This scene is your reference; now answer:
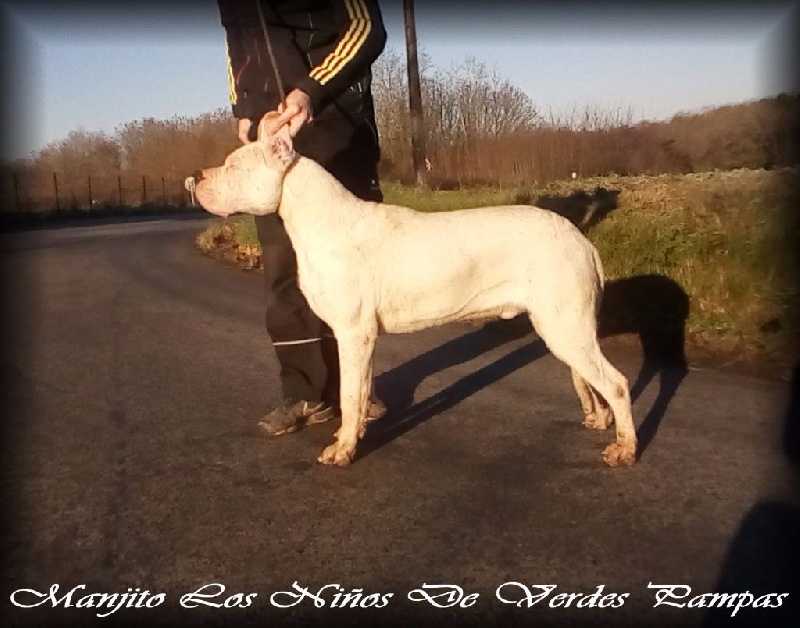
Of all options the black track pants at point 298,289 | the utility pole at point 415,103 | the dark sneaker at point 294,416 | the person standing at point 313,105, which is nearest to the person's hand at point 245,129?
the person standing at point 313,105

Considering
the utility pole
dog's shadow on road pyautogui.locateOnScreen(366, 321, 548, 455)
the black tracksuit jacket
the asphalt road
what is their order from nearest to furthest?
the asphalt road, the black tracksuit jacket, dog's shadow on road pyautogui.locateOnScreen(366, 321, 548, 455), the utility pole

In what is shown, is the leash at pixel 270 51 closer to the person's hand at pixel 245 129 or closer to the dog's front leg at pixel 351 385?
the person's hand at pixel 245 129

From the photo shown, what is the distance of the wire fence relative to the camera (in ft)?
95.7

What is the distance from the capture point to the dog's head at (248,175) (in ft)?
14.0

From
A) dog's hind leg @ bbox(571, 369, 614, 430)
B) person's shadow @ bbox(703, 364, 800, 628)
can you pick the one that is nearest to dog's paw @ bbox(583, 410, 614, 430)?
dog's hind leg @ bbox(571, 369, 614, 430)

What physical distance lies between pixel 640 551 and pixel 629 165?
466 inches

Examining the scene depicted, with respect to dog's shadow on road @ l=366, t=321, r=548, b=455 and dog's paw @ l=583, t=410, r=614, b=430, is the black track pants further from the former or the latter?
dog's paw @ l=583, t=410, r=614, b=430

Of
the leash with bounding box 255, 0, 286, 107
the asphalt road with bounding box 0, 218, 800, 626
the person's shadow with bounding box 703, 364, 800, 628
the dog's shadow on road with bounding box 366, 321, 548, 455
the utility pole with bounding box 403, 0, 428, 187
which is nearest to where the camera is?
the person's shadow with bounding box 703, 364, 800, 628

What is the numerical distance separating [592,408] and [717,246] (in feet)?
11.1

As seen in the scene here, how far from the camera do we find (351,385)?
4.41 m

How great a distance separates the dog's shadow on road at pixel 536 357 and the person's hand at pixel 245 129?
1988mm

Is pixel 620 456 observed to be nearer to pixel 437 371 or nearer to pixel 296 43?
pixel 437 371

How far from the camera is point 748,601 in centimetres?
293

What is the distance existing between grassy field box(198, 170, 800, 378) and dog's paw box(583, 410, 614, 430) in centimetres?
201
